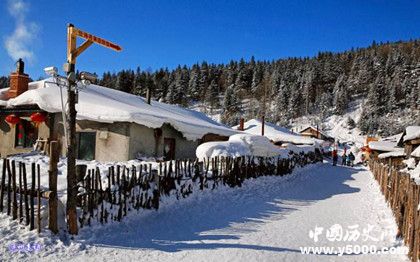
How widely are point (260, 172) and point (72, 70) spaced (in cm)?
1041

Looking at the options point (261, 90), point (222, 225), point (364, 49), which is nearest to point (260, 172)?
point (222, 225)

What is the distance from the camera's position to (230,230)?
7.55 meters

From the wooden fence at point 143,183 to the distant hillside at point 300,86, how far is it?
68.0 meters

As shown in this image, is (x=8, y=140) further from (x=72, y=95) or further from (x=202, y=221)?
(x=202, y=221)

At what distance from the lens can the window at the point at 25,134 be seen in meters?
17.9

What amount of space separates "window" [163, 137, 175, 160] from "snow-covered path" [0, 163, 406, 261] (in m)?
7.55

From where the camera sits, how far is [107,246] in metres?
6.15

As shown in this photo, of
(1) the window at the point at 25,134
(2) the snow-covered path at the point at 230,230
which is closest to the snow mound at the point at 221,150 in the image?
(2) the snow-covered path at the point at 230,230

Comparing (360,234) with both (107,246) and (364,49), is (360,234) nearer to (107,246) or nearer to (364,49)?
(107,246)

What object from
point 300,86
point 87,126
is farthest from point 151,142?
point 300,86

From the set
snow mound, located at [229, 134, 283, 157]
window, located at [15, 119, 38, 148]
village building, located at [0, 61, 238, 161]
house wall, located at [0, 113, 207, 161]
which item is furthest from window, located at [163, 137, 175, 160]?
window, located at [15, 119, 38, 148]

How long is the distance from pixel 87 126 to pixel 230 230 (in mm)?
11738

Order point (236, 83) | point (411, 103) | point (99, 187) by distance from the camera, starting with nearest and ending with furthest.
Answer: point (99, 187) → point (411, 103) → point (236, 83)

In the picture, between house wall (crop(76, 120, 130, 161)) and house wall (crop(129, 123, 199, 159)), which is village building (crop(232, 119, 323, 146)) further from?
house wall (crop(76, 120, 130, 161))
